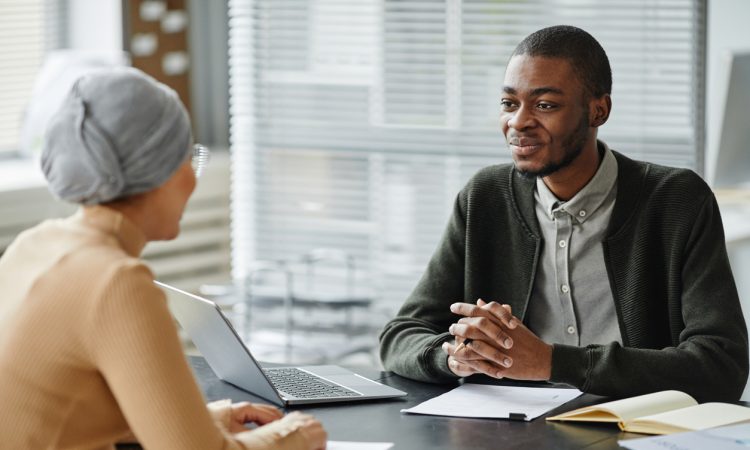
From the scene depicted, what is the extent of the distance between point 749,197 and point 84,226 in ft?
9.63

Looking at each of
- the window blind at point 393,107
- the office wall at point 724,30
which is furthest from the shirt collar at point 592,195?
the window blind at point 393,107

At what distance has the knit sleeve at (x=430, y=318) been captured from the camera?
79.7 inches

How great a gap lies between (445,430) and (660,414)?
0.34 meters

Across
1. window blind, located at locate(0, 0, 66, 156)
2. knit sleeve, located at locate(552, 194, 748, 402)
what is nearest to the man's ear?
knit sleeve, located at locate(552, 194, 748, 402)

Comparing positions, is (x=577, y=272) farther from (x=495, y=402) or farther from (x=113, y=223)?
(x=113, y=223)

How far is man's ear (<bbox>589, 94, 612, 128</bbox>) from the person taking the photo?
7.32 feet

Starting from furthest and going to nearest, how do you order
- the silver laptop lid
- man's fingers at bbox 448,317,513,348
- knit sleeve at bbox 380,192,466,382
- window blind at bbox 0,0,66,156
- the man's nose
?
window blind at bbox 0,0,66,156 → the man's nose → knit sleeve at bbox 380,192,466,382 → man's fingers at bbox 448,317,513,348 → the silver laptop lid

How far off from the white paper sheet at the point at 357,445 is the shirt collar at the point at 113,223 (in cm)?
43

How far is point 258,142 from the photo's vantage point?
4668 millimetres

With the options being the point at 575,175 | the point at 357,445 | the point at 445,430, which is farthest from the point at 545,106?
the point at 357,445

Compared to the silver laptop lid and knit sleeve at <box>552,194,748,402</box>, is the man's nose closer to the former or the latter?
knit sleeve at <box>552,194,748,402</box>

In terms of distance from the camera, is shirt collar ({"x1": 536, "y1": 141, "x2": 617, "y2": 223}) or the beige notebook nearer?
the beige notebook

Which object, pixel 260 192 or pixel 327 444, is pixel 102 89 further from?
pixel 260 192

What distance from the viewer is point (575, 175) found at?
7.34ft
